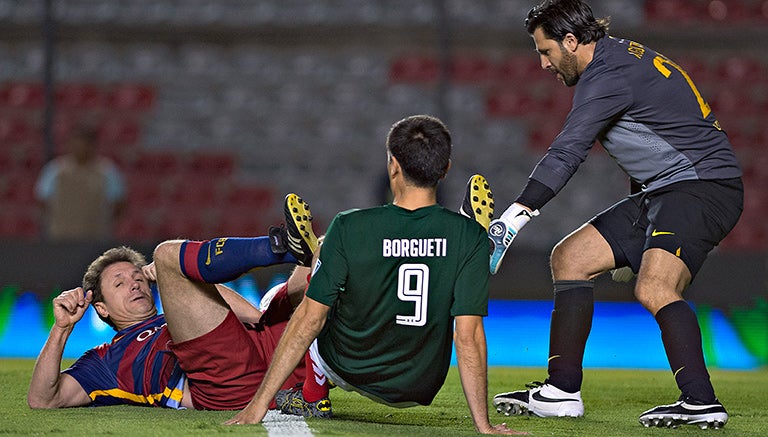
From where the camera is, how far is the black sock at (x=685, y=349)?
4160mm

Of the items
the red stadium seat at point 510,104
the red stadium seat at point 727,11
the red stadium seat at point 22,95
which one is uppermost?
the red stadium seat at point 727,11

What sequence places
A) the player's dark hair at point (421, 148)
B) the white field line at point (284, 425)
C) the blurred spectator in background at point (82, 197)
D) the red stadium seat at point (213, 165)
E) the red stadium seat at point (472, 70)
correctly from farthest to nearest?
the red stadium seat at point (472, 70), the red stadium seat at point (213, 165), the blurred spectator in background at point (82, 197), the player's dark hair at point (421, 148), the white field line at point (284, 425)

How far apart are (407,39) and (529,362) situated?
848 cm

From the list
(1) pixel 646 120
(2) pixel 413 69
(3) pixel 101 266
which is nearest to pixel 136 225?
(2) pixel 413 69

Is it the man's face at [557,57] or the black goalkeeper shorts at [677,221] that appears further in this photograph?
the man's face at [557,57]

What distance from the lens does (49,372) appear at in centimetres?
418

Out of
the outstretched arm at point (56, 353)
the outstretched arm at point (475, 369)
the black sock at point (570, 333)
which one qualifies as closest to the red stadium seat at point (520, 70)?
the black sock at point (570, 333)

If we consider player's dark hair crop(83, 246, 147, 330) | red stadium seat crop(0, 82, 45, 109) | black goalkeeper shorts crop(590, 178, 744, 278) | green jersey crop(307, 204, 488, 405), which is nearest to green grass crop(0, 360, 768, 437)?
green jersey crop(307, 204, 488, 405)

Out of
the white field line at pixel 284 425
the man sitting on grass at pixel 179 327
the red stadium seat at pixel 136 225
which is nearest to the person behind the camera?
the white field line at pixel 284 425

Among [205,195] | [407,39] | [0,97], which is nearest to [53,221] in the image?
[205,195]

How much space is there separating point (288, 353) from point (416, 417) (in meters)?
0.96

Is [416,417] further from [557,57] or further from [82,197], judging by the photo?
[82,197]

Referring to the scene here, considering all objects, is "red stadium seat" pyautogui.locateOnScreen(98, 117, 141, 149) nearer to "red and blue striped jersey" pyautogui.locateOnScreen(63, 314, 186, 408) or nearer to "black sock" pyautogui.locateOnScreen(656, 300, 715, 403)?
"red and blue striped jersey" pyautogui.locateOnScreen(63, 314, 186, 408)

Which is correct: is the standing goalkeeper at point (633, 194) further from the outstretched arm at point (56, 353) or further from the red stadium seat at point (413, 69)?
the red stadium seat at point (413, 69)
